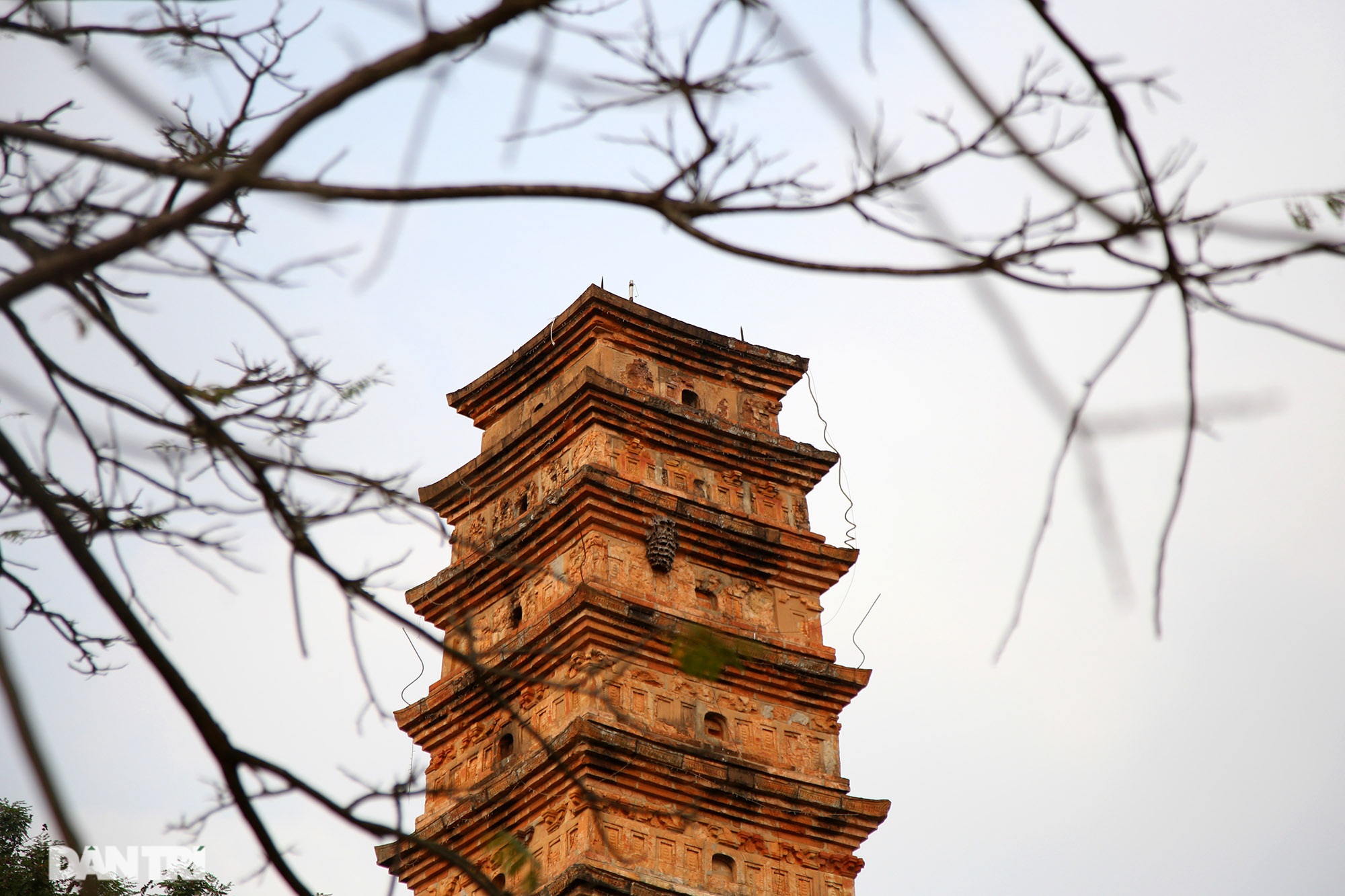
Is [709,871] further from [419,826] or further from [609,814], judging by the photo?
[419,826]

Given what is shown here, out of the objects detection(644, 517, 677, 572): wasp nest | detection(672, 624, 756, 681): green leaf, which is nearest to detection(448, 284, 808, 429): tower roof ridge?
detection(644, 517, 677, 572): wasp nest

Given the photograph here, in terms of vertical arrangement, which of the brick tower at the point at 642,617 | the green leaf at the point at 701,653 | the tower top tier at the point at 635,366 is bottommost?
the green leaf at the point at 701,653

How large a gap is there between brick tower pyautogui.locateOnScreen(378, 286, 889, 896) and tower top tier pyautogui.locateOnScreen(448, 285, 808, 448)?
0.03 meters

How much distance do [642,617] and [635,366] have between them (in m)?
3.33

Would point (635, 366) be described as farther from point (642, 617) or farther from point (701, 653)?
point (701, 653)

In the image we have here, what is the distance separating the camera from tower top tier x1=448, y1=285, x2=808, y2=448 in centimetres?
1812

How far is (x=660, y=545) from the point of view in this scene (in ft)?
54.8

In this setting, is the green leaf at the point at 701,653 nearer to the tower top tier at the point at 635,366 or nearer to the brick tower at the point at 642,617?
the brick tower at the point at 642,617

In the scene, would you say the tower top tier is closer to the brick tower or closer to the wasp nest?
the brick tower

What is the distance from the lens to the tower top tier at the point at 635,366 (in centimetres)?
1812

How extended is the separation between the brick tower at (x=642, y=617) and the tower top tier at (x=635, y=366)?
1.0 inches

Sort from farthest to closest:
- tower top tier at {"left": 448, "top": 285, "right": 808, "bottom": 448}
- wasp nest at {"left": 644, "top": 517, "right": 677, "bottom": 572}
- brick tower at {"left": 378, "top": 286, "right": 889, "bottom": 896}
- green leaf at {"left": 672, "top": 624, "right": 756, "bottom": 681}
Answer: tower top tier at {"left": 448, "top": 285, "right": 808, "bottom": 448}
wasp nest at {"left": 644, "top": 517, "right": 677, "bottom": 572}
brick tower at {"left": 378, "top": 286, "right": 889, "bottom": 896}
green leaf at {"left": 672, "top": 624, "right": 756, "bottom": 681}

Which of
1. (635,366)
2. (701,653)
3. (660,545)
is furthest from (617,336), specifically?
(701,653)

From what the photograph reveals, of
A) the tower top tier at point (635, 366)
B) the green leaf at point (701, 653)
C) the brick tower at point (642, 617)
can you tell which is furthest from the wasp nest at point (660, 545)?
the green leaf at point (701, 653)
